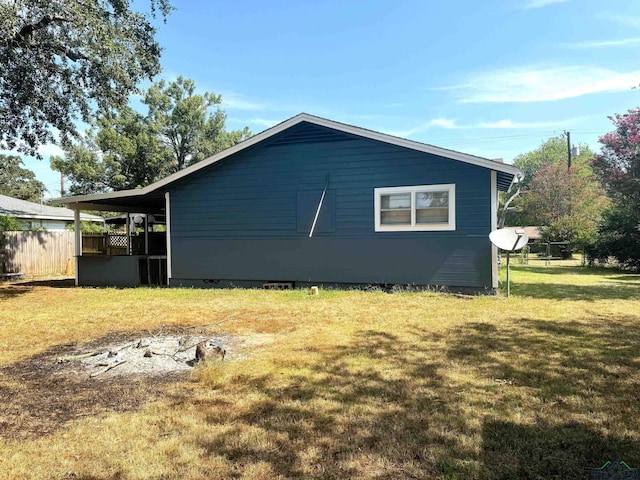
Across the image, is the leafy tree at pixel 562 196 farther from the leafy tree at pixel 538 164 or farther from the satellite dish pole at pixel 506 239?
the satellite dish pole at pixel 506 239

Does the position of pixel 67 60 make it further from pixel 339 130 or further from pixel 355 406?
pixel 355 406

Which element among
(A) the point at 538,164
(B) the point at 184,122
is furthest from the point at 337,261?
(A) the point at 538,164

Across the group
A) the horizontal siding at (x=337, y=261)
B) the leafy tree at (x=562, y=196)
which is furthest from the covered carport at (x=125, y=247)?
the leafy tree at (x=562, y=196)

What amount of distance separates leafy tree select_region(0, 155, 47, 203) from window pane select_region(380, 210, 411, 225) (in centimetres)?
4490

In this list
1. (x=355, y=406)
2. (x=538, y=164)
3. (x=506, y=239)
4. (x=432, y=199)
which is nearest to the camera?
(x=355, y=406)

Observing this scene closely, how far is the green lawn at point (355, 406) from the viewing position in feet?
8.25

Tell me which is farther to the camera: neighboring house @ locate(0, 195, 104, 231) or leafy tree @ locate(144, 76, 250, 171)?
leafy tree @ locate(144, 76, 250, 171)

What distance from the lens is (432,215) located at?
32.3 feet

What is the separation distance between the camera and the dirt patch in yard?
3.33 meters

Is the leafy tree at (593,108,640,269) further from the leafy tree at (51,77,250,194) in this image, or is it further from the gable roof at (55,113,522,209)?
the leafy tree at (51,77,250,194)

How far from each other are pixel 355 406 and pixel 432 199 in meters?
7.28

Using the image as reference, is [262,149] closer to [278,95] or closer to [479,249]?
[479,249]

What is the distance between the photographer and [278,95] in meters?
29.6

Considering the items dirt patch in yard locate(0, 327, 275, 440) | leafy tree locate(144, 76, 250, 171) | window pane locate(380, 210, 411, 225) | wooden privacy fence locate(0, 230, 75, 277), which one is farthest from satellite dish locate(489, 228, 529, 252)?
leafy tree locate(144, 76, 250, 171)
